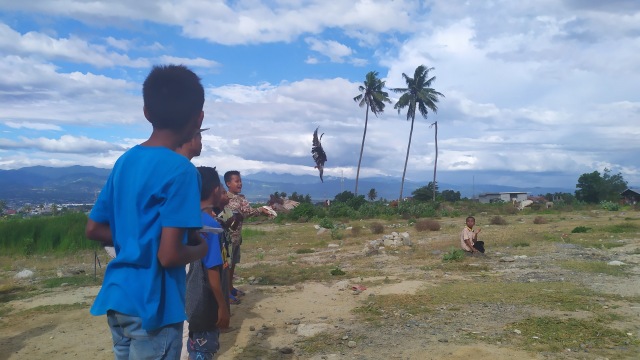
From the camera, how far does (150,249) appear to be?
5.68ft

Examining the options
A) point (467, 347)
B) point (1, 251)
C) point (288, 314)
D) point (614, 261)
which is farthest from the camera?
point (1, 251)

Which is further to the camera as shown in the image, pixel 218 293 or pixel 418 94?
pixel 418 94

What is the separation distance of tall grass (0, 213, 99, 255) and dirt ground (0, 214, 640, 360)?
5.55m

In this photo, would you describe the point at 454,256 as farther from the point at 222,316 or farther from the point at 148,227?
the point at 148,227

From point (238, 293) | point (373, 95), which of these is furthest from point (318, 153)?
point (238, 293)

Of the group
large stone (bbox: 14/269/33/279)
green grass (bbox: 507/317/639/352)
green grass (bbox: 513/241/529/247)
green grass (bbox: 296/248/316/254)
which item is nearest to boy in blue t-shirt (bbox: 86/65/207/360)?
green grass (bbox: 507/317/639/352)

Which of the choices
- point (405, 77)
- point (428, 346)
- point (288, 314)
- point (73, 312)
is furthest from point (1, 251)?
point (405, 77)

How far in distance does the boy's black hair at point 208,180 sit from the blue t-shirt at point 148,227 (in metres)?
1.48

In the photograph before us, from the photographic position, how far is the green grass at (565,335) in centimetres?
470

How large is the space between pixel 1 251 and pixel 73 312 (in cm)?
815

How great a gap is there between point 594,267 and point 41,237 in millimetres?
12783

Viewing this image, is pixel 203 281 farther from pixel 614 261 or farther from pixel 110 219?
pixel 614 261

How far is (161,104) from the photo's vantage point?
6.31 ft

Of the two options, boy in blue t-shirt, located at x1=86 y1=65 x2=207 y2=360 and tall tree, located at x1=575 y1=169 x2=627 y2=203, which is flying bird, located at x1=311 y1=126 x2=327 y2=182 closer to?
tall tree, located at x1=575 y1=169 x2=627 y2=203
